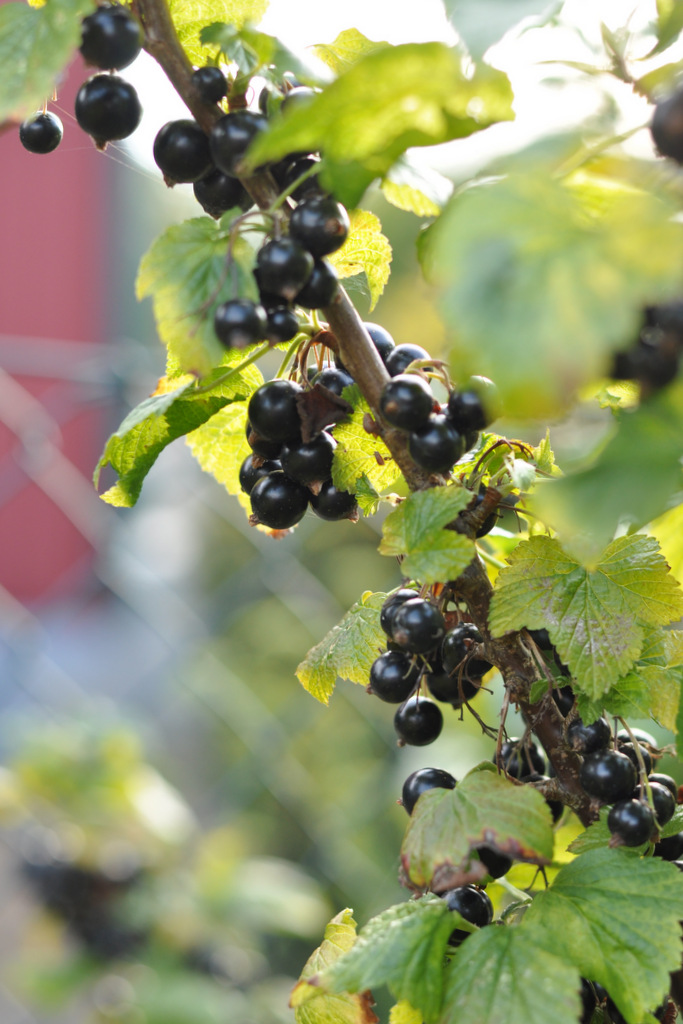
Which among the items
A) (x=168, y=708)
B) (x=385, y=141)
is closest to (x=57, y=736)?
(x=168, y=708)

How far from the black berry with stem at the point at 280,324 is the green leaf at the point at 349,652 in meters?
0.15

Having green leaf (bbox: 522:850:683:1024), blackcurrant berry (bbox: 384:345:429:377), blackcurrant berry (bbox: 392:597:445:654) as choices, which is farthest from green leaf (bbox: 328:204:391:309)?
green leaf (bbox: 522:850:683:1024)

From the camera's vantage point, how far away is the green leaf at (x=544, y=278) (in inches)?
7.6

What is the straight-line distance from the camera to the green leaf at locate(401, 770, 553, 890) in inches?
12.6

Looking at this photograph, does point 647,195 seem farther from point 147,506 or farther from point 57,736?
point 147,506

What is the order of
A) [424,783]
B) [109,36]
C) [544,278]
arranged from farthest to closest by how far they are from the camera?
[424,783], [109,36], [544,278]

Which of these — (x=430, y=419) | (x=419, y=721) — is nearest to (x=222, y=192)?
(x=430, y=419)

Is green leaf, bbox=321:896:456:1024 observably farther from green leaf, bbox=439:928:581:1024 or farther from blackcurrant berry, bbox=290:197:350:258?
blackcurrant berry, bbox=290:197:350:258

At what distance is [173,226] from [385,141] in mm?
94

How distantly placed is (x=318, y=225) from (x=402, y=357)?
93 millimetres

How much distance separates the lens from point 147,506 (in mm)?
2762

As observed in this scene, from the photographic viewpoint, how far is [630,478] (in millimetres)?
231

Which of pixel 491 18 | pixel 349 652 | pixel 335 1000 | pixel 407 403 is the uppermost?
pixel 491 18

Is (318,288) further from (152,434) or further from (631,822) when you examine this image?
(631,822)
